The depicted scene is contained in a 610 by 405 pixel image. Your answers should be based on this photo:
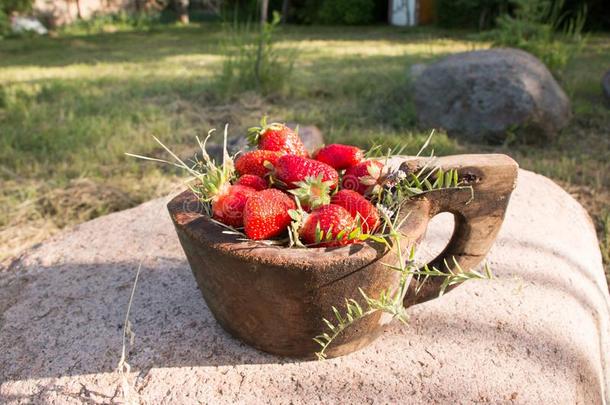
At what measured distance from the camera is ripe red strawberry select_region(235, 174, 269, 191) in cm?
124

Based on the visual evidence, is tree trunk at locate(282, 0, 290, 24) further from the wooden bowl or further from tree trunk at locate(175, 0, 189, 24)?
the wooden bowl

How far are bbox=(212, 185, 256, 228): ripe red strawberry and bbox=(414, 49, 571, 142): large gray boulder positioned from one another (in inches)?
133

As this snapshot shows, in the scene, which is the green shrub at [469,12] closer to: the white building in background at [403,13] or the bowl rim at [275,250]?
the white building in background at [403,13]

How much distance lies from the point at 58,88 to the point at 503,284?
529cm

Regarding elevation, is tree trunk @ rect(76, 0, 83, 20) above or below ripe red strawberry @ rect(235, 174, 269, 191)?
below

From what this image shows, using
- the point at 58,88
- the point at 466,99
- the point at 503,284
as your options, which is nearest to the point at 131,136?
the point at 58,88

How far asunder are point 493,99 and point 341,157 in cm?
318

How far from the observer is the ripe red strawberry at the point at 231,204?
115 centimetres

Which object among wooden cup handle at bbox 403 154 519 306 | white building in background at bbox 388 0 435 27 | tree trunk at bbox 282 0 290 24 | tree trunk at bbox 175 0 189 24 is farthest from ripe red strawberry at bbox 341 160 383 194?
tree trunk at bbox 282 0 290 24

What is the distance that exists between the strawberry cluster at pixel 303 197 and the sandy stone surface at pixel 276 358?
361 mm

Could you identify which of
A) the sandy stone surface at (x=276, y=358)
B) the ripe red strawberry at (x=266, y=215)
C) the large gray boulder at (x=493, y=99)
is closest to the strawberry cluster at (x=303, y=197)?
the ripe red strawberry at (x=266, y=215)

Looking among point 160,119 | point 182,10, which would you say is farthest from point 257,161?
point 182,10

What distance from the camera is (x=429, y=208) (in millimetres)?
1212

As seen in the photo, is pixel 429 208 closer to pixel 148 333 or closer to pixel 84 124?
pixel 148 333
